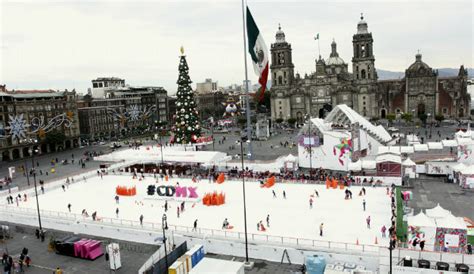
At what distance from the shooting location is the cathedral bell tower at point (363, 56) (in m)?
89.1

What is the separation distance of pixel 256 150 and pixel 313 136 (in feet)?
59.0

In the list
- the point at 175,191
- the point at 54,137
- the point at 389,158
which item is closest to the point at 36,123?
the point at 54,137

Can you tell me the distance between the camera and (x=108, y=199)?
111 ft

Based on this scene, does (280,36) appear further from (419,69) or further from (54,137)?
(54,137)

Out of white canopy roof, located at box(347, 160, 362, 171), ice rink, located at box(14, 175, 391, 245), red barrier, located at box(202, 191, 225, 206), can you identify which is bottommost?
ice rink, located at box(14, 175, 391, 245)

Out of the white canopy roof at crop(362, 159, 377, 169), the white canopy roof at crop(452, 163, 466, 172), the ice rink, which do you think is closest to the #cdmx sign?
the ice rink

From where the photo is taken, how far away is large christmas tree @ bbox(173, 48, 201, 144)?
54.2 metres

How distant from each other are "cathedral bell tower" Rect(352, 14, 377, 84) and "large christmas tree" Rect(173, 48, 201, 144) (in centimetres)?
5003

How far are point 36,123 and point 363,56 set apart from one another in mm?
68125

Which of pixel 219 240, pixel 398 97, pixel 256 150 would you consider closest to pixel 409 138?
pixel 256 150

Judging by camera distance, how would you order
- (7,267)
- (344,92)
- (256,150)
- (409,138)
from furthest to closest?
1. (344,92)
2. (256,150)
3. (409,138)
4. (7,267)

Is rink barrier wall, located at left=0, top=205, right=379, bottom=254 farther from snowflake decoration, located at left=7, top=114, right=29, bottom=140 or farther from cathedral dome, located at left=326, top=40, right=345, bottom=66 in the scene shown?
cathedral dome, located at left=326, top=40, right=345, bottom=66

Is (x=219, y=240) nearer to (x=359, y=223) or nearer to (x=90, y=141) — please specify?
(x=359, y=223)

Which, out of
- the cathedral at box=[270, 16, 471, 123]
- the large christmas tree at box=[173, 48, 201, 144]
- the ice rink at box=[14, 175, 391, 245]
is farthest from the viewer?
the cathedral at box=[270, 16, 471, 123]
